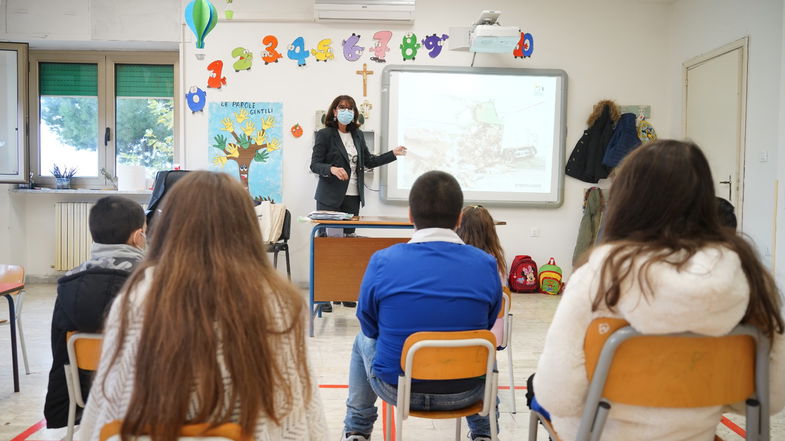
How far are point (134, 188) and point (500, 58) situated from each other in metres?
3.67

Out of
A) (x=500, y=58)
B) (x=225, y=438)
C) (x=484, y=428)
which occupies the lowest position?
(x=484, y=428)

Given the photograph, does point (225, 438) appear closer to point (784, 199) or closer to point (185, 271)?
point (185, 271)

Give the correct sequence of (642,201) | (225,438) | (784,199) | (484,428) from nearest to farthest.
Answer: (225,438) < (642,201) < (484,428) < (784,199)

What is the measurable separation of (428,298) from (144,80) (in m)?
5.19

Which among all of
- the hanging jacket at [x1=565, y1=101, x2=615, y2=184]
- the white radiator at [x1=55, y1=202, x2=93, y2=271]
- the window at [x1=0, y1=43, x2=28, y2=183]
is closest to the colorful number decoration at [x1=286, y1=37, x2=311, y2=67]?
the window at [x1=0, y1=43, x2=28, y2=183]

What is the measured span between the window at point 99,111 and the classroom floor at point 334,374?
1490 mm

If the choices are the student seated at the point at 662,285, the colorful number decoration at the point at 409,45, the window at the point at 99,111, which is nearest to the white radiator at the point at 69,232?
the window at the point at 99,111

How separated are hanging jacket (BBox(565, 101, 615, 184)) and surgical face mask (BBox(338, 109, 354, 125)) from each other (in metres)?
2.39

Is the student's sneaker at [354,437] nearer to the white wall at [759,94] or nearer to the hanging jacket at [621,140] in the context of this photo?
the white wall at [759,94]

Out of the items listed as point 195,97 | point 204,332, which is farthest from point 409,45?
point 204,332

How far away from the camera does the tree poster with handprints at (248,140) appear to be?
550 cm

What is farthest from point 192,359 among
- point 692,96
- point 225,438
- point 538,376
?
point 692,96

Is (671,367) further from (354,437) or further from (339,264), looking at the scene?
(339,264)

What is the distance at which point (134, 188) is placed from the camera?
5602mm
